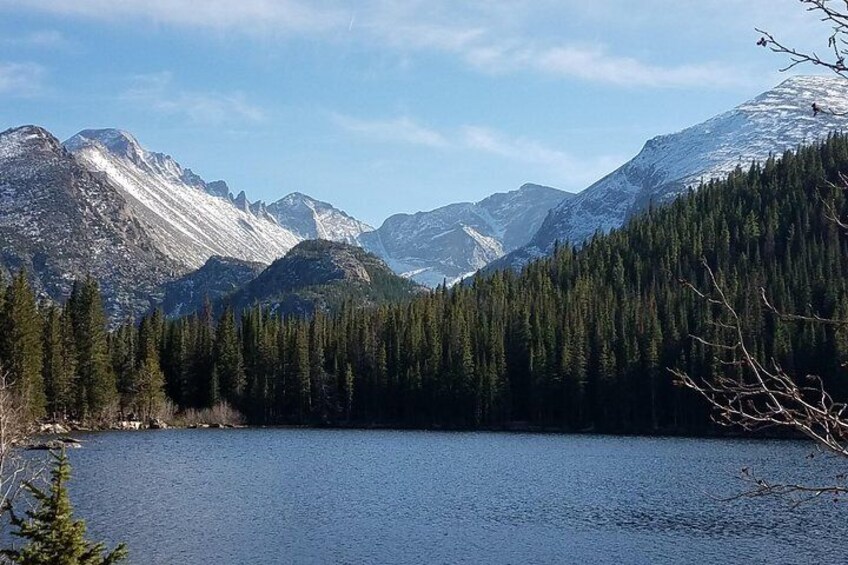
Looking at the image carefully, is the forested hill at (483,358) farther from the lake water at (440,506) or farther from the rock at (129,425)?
the lake water at (440,506)

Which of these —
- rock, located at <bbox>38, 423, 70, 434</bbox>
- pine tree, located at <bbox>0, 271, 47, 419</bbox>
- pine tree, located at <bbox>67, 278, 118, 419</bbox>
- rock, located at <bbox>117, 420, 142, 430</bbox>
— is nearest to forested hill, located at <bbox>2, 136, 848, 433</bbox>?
pine tree, located at <bbox>67, 278, 118, 419</bbox>

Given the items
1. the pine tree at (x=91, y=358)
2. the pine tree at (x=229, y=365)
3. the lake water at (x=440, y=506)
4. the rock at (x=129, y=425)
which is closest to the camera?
the lake water at (x=440, y=506)

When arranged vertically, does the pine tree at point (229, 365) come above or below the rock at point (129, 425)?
above

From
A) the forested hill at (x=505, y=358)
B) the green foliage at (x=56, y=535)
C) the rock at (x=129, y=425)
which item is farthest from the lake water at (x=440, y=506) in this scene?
the forested hill at (x=505, y=358)

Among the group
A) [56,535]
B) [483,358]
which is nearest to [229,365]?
[483,358]

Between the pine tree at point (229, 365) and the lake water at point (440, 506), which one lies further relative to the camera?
the pine tree at point (229, 365)

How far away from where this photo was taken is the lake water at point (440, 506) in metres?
45.5

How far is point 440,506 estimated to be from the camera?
195ft

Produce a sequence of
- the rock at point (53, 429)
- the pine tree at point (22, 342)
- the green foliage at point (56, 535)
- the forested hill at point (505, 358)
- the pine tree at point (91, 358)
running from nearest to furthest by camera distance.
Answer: the green foliage at point (56, 535), the pine tree at point (22, 342), the rock at point (53, 429), the pine tree at point (91, 358), the forested hill at point (505, 358)

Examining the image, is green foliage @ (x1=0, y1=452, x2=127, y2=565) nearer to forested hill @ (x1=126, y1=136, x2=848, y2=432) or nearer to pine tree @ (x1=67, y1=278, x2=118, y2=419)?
pine tree @ (x1=67, y1=278, x2=118, y2=419)

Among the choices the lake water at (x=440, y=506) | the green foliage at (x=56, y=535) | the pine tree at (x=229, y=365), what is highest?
the pine tree at (x=229, y=365)

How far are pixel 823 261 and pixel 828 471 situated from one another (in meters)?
112

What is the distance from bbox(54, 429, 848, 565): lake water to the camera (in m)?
45.5

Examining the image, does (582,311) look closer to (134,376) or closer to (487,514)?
(134,376)
